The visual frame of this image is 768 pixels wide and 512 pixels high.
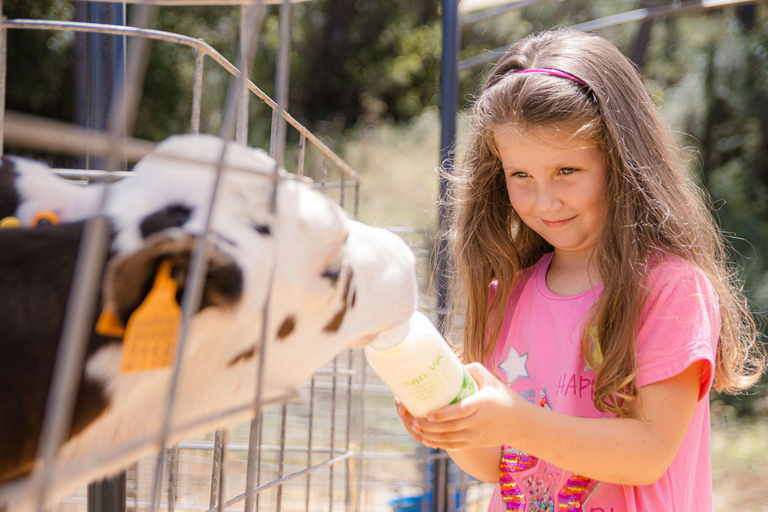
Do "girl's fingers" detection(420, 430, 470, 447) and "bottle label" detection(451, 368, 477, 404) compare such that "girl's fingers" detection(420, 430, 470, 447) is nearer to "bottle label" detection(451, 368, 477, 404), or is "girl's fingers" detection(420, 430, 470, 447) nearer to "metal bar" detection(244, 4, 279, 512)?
"bottle label" detection(451, 368, 477, 404)

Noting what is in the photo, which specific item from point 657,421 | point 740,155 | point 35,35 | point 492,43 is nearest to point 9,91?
point 35,35

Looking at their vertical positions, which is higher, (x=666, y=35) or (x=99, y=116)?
(x=666, y=35)

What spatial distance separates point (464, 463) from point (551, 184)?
1.57 ft

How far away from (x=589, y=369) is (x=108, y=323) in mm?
750

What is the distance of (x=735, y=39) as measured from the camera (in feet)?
15.2

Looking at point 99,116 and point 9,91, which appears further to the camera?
point 9,91

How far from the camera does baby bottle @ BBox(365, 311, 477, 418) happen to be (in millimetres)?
757

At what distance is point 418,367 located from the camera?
2.48 ft

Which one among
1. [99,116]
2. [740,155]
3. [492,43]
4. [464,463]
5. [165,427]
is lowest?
[464,463]

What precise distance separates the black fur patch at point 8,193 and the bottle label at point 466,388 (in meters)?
0.52

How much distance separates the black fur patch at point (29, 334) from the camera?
0.53 metres

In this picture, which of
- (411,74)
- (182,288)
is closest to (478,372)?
(182,288)

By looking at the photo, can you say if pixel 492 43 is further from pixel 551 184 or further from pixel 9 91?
pixel 551 184

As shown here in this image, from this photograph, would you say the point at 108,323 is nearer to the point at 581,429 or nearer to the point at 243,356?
the point at 243,356
